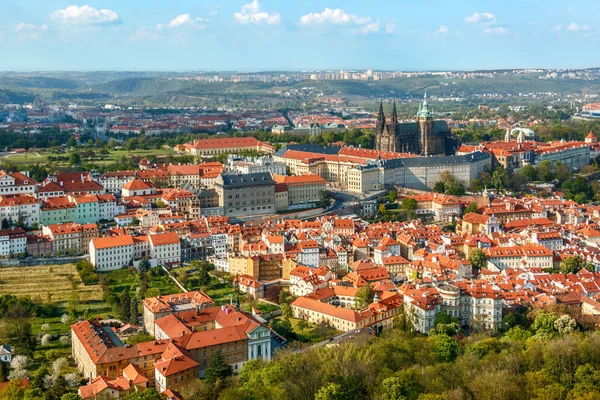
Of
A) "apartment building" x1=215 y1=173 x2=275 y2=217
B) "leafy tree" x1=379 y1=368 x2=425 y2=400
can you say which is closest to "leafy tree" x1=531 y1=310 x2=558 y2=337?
"leafy tree" x1=379 y1=368 x2=425 y2=400

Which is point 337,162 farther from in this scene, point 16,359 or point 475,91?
point 475,91

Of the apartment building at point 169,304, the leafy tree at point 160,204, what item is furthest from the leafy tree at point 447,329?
the leafy tree at point 160,204

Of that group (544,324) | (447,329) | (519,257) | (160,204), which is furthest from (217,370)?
(160,204)

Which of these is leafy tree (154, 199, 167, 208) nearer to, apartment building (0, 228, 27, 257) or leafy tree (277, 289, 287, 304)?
apartment building (0, 228, 27, 257)

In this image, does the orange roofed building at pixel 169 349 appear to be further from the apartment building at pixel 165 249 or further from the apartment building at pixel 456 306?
the apartment building at pixel 165 249

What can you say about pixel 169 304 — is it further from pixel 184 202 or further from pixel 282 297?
pixel 184 202

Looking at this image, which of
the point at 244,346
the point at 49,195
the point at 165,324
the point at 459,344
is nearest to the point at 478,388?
the point at 459,344
